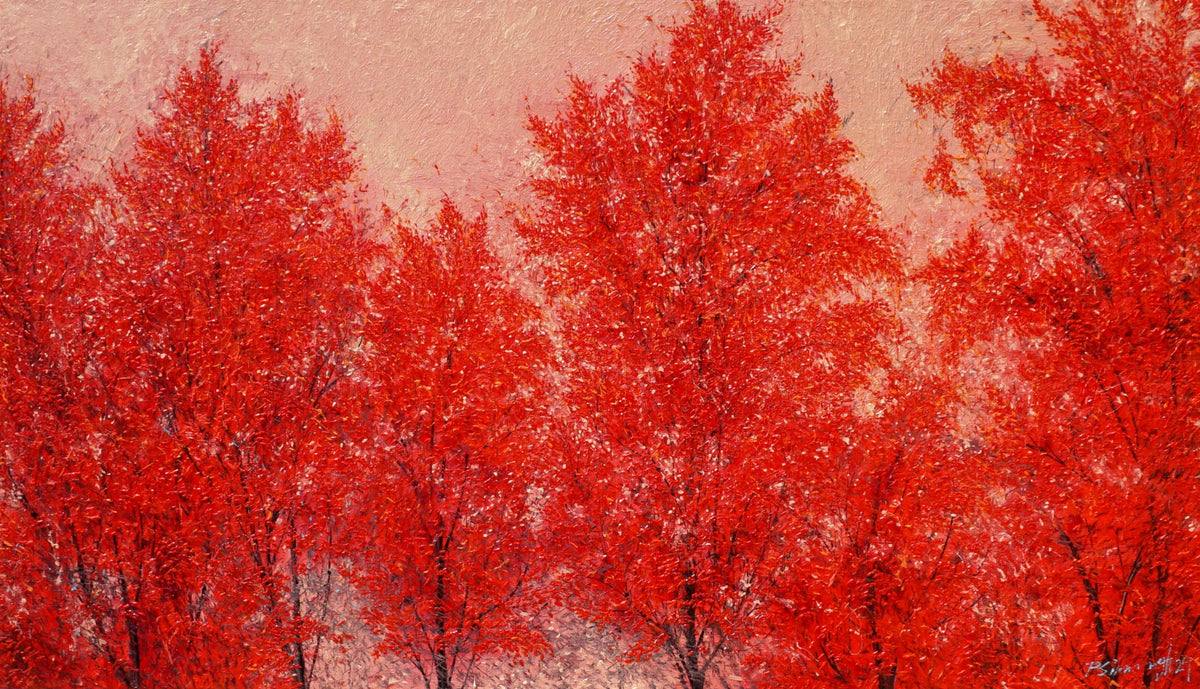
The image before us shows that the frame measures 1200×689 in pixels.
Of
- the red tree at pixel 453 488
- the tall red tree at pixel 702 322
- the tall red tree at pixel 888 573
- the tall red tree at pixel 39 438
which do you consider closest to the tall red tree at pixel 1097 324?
the tall red tree at pixel 888 573

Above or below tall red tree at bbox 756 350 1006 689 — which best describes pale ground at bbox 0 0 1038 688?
above

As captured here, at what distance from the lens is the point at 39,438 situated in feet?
44.2

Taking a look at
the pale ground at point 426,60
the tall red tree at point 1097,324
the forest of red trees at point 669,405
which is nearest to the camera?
the tall red tree at point 1097,324

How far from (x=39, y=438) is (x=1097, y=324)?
13998mm

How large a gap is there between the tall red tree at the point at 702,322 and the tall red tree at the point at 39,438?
700cm

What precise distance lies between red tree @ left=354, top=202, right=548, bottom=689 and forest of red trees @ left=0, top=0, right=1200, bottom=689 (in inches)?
1.9

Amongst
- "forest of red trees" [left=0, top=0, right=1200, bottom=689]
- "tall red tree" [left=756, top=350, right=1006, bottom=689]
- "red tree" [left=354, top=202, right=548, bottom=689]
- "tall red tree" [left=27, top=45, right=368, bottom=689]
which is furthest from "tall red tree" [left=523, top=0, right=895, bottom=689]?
"tall red tree" [left=27, top=45, right=368, bottom=689]

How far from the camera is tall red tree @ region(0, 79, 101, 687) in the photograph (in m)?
13.2

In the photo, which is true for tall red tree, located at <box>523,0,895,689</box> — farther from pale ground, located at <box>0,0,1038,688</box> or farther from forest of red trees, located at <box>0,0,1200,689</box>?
pale ground, located at <box>0,0,1038,688</box>

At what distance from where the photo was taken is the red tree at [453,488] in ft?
40.6
